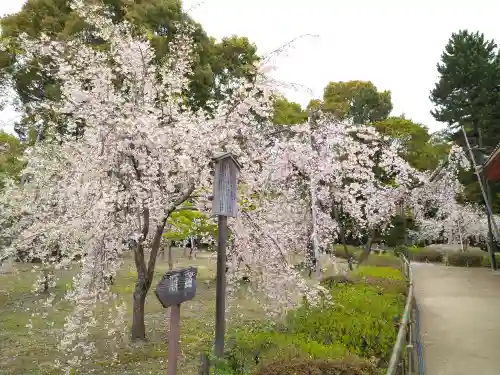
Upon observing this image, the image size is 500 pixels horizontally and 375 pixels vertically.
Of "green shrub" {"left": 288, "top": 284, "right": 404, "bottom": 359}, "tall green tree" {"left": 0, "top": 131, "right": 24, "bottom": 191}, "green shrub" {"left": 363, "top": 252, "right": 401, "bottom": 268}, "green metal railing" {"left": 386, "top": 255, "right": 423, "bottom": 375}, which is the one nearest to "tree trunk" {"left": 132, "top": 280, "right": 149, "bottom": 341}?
"green shrub" {"left": 288, "top": 284, "right": 404, "bottom": 359}

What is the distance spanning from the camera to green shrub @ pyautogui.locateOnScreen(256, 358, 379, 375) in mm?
4499

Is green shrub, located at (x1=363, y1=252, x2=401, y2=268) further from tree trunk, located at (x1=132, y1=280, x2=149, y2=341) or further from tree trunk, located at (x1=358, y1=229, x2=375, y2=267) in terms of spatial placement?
tree trunk, located at (x1=132, y1=280, x2=149, y2=341)

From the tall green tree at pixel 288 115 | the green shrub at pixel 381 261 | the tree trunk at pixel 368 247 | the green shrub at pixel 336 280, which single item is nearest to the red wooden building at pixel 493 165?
the green shrub at pixel 336 280

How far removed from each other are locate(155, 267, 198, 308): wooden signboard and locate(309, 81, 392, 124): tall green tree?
28698 millimetres

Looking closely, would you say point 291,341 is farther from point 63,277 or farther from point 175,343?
point 63,277

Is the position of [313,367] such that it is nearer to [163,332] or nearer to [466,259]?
[163,332]

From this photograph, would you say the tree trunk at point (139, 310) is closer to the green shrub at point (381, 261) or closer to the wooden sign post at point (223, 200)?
the wooden sign post at point (223, 200)

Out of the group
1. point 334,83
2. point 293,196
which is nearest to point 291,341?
point 293,196

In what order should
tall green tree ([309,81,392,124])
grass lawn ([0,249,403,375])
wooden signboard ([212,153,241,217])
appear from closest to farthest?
wooden signboard ([212,153,241,217])
grass lawn ([0,249,403,375])
tall green tree ([309,81,392,124])

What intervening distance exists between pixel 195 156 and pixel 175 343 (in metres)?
3.05

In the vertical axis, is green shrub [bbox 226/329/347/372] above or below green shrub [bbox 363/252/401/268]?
below

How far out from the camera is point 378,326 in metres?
6.35

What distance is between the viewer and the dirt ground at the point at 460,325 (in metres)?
6.40

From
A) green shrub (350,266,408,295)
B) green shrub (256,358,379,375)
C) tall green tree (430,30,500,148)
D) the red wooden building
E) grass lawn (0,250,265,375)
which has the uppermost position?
tall green tree (430,30,500,148)
